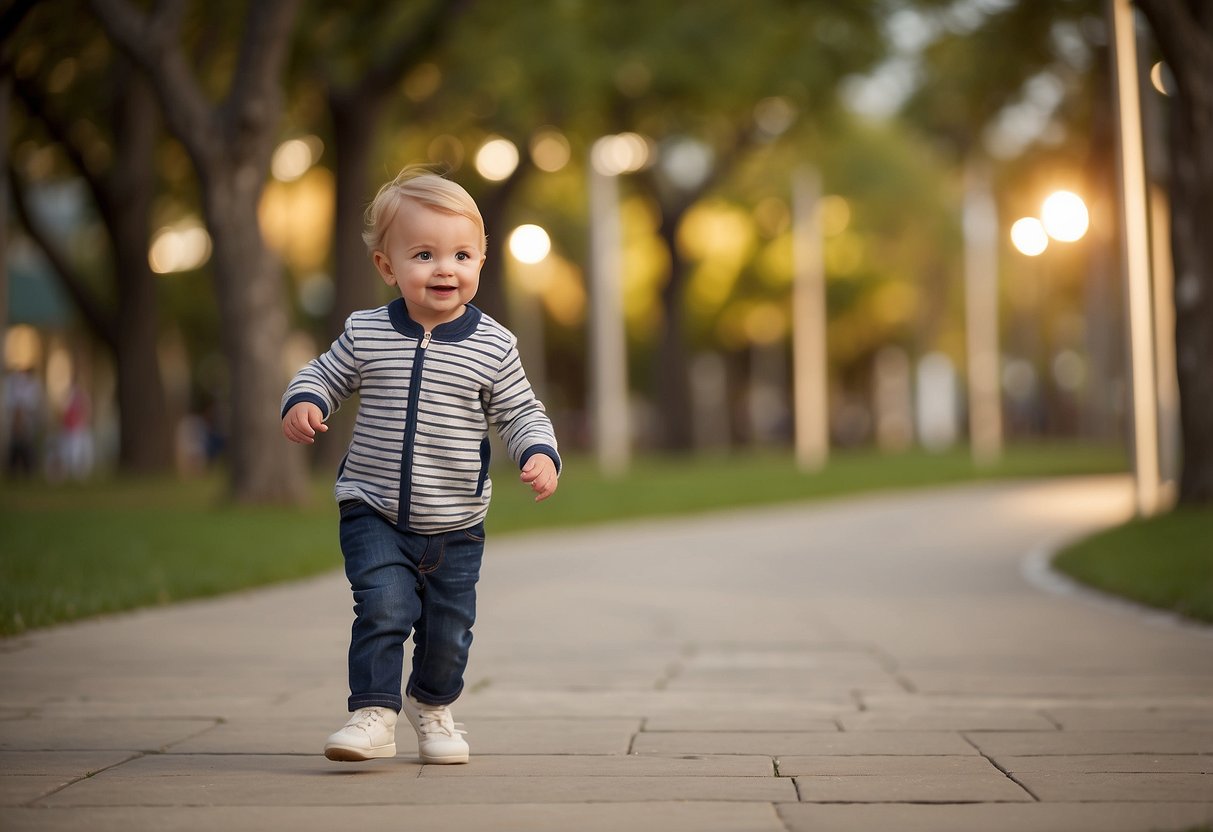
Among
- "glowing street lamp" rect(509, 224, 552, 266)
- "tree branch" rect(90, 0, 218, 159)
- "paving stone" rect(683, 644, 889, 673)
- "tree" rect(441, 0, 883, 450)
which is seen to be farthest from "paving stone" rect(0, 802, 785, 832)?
"tree" rect(441, 0, 883, 450)

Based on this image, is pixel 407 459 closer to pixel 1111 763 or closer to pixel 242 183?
pixel 1111 763

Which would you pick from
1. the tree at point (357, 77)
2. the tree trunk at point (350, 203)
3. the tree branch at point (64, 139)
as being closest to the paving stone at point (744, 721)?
the tree at point (357, 77)

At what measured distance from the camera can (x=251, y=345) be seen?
17.7 meters

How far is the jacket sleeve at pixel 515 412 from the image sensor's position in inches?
188

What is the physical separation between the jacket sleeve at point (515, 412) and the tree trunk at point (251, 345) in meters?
12.9

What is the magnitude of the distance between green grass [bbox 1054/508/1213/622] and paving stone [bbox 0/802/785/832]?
5586 millimetres

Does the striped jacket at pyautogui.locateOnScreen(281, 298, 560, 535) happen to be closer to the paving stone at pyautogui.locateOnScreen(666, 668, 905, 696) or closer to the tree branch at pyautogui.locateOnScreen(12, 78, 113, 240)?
the paving stone at pyautogui.locateOnScreen(666, 668, 905, 696)

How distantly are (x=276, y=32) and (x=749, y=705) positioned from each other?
40.2ft

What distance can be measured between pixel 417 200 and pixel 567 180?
4237cm

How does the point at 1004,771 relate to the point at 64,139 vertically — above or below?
below

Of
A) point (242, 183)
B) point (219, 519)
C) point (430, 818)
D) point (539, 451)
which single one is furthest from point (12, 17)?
point (430, 818)

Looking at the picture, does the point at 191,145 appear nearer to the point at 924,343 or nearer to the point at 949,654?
the point at 949,654

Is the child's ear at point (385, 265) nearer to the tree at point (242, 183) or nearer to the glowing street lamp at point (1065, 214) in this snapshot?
the glowing street lamp at point (1065, 214)

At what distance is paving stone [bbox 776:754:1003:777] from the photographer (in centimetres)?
468
